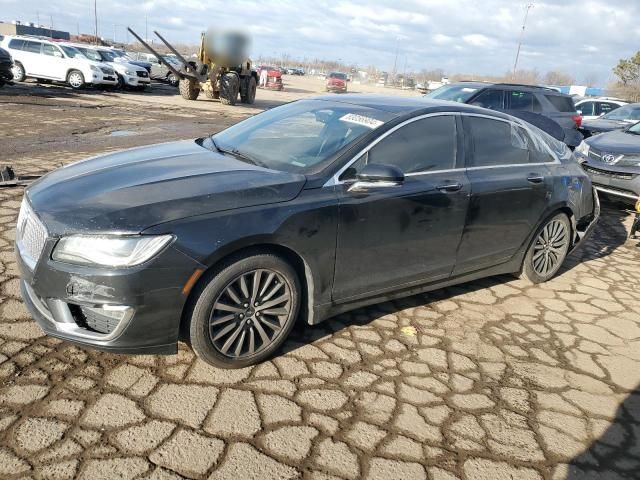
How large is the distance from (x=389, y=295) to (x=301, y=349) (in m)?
0.75

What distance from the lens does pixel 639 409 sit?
3.05m

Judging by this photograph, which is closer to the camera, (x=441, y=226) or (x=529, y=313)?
(x=441, y=226)

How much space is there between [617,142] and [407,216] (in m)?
6.20

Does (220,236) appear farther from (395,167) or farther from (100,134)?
(100,134)

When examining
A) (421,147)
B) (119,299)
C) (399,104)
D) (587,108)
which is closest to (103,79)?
(587,108)

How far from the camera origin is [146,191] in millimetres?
2783

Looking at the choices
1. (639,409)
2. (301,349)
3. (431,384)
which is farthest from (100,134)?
(639,409)

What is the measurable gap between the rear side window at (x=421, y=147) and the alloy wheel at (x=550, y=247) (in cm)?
146

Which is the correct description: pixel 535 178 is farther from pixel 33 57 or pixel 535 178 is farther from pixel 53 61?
pixel 33 57

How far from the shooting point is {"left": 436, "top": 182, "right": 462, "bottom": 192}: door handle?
3.59 m

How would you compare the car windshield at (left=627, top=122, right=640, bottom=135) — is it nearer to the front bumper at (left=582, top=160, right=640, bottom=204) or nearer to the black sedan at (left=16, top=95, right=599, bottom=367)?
the front bumper at (left=582, top=160, right=640, bottom=204)

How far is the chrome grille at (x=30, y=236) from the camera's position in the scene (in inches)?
105

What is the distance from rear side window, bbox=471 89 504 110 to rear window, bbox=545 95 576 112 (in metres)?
1.44

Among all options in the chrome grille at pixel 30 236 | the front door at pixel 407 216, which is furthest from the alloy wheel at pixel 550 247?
the chrome grille at pixel 30 236
